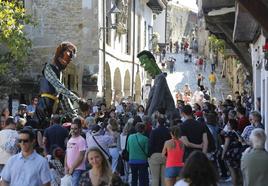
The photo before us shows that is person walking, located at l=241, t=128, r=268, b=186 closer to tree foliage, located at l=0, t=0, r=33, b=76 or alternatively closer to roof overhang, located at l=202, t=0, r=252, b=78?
roof overhang, located at l=202, t=0, r=252, b=78

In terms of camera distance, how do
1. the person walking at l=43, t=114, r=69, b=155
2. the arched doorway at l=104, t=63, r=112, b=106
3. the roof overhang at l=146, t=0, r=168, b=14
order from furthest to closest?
the roof overhang at l=146, t=0, r=168, b=14 → the arched doorway at l=104, t=63, r=112, b=106 → the person walking at l=43, t=114, r=69, b=155

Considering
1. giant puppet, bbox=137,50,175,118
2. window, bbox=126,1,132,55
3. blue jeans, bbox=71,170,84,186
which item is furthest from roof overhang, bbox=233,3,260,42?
window, bbox=126,1,132,55

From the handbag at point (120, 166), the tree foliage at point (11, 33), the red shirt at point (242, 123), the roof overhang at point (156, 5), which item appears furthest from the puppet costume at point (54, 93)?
the roof overhang at point (156, 5)

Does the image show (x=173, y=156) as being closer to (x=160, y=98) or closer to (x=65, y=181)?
(x=65, y=181)

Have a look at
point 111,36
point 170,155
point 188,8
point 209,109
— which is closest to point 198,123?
point 170,155

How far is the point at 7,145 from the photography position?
11.5 metres

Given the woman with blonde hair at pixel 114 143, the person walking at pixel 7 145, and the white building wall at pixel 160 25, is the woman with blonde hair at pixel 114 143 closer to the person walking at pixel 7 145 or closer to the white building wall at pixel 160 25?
the person walking at pixel 7 145

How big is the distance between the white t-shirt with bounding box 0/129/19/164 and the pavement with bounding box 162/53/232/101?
30111 mm

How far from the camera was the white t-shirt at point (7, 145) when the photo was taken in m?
11.4

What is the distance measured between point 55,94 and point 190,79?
33.9 m

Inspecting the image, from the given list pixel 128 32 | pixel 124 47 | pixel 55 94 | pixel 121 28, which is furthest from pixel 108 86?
pixel 55 94

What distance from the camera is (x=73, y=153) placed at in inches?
459

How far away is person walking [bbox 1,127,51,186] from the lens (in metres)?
8.33

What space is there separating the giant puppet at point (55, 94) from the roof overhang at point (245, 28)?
3900 mm
